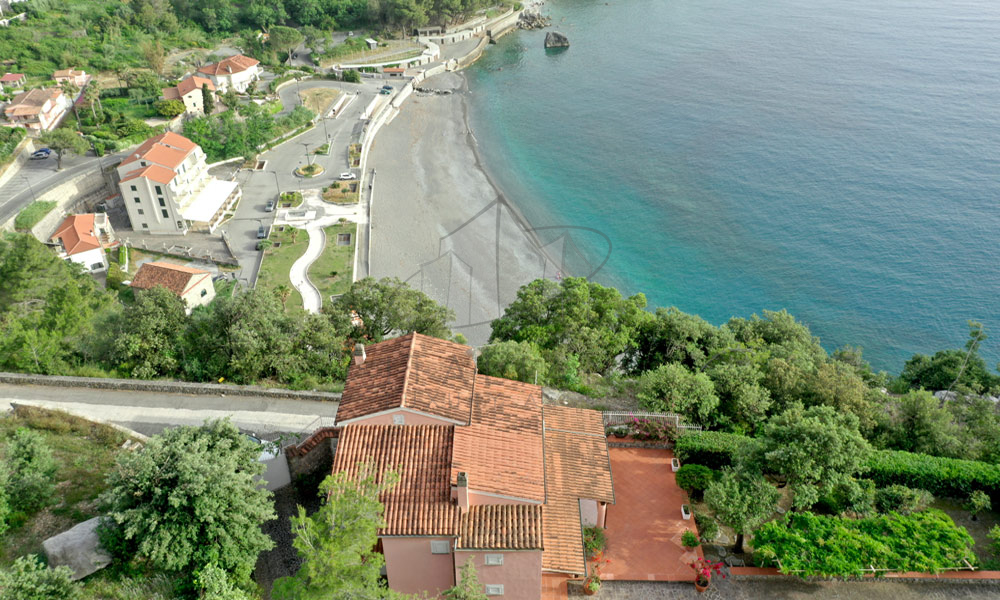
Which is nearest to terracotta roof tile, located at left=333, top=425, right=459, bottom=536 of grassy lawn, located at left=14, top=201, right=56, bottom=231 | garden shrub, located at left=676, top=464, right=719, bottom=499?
garden shrub, located at left=676, top=464, right=719, bottom=499

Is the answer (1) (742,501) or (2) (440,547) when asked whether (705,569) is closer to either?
(1) (742,501)

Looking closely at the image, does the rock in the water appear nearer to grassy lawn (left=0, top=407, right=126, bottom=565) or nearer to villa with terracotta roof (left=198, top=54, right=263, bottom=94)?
villa with terracotta roof (left=198, top=54, right=263, bottom=94)

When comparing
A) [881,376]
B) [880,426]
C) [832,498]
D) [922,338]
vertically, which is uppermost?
[832,498]

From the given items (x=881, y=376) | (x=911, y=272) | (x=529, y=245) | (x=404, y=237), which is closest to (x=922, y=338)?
(x=911, y=272)

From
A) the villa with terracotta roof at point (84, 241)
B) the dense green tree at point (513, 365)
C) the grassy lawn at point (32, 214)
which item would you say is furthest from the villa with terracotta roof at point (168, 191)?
the dense green tree at point (513, 365)

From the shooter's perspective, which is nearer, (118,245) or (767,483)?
(767,483)

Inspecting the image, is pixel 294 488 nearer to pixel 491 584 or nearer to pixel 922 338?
pixel 491 584
